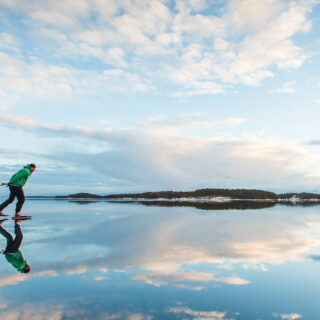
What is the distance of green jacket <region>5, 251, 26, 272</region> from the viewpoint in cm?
591

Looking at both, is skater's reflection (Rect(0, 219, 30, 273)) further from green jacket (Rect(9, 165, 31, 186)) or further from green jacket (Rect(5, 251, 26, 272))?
green jacket (Rect(9, 165, 31, 186))

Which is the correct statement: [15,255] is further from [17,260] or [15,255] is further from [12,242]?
[12,242]

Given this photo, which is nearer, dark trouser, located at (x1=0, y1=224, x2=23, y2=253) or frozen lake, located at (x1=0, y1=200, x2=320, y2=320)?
frozen lake, located at (x1=0, y1=200, x2=320, y2=320)

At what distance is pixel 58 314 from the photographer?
12.2 feet

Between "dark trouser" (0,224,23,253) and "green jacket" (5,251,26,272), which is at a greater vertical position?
"dark trouser" (0,224,23,253)

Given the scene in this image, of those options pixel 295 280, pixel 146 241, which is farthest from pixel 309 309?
pixel 146 241

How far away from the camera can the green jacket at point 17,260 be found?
5909mm

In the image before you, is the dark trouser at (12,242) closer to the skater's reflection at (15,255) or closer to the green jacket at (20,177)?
the skater's reflection at (15,255)

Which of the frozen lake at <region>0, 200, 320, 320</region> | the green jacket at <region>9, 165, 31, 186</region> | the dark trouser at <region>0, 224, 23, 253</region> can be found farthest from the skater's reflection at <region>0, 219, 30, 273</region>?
the green jacket at <region>9, 165, 31, 186</region>

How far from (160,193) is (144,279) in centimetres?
16399

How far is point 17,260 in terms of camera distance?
6363 mm

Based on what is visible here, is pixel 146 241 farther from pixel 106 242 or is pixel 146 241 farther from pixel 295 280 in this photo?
pixel 295 280

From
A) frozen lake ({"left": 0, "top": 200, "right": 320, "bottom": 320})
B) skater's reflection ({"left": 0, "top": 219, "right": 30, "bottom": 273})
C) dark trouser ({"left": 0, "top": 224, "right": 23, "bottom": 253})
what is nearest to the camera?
frozen lake ({"left": 0, "top": 200, "right": 320, "bottom": 320})

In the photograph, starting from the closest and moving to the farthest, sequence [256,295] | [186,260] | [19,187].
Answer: [256,295] → [186,260] → [19,187]
